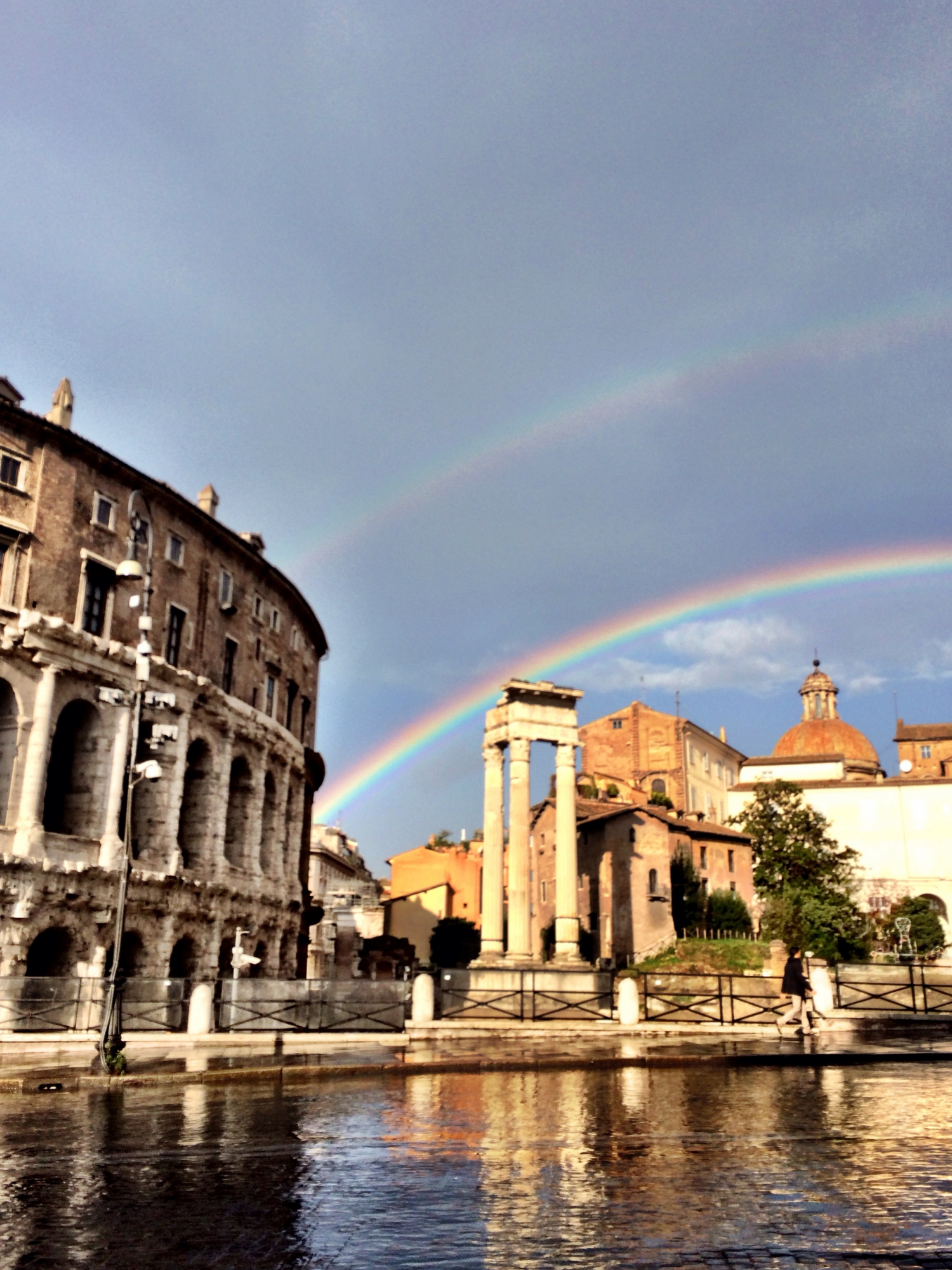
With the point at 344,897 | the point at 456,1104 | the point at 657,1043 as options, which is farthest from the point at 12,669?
the point at 344,897

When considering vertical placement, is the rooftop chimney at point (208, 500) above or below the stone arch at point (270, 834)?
above

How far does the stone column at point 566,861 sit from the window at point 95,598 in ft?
60.6

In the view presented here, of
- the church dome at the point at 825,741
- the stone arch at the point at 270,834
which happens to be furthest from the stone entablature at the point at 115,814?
the church dome at the point at 825,741

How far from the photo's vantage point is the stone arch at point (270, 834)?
45.3m

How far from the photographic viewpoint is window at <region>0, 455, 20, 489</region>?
32719 millimetres

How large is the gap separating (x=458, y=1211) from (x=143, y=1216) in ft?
6.81

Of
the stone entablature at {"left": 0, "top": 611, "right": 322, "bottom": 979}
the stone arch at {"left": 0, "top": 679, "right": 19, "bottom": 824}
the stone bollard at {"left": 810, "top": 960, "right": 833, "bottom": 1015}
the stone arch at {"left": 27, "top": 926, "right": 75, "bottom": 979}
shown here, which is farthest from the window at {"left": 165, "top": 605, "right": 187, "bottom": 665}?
the stone bollard at {"left": 810, "top": 960, "right": 833, "bottom": 1015}

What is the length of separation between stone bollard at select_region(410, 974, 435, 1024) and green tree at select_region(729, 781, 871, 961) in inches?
1461

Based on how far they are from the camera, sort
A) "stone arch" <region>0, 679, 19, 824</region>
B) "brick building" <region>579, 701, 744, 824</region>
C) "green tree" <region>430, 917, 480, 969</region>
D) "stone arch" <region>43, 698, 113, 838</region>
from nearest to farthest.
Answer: "stone arch" <region>0, 679, 19, 824</region> → "stone arch" <region>43, 698, 113, 838</region> → "green tree" <region>430, 917, 480, 969</region> → "brick building" <region>579, 701, 744, 824</region>

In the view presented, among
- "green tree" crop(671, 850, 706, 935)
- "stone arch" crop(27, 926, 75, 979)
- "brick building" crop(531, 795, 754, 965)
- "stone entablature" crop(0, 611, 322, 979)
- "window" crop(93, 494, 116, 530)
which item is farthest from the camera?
"green tree" crop(671, 850, 706, 935)

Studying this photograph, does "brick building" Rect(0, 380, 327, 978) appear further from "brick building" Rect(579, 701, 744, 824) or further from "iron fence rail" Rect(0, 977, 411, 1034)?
"brick building" Rect(579, 701, 744, 824)

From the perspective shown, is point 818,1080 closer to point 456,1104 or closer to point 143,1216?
point 456,1104

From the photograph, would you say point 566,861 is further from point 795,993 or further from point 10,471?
point 10,471

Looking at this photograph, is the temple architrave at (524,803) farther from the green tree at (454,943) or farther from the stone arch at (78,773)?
the green tree at (454,943)
